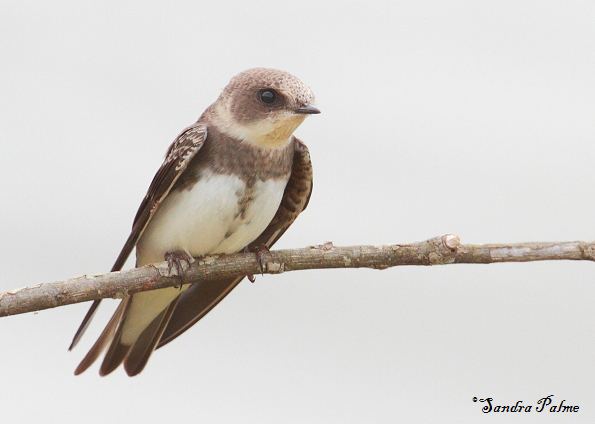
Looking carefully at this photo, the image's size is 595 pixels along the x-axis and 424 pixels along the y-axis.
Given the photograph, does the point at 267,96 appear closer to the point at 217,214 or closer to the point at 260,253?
the point at 217,214

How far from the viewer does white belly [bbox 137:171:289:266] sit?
135 inches

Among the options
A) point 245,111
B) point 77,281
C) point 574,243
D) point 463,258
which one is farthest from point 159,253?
point 574,243

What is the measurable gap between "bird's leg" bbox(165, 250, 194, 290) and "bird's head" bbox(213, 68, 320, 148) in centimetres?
42

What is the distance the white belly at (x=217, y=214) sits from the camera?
3422 mm

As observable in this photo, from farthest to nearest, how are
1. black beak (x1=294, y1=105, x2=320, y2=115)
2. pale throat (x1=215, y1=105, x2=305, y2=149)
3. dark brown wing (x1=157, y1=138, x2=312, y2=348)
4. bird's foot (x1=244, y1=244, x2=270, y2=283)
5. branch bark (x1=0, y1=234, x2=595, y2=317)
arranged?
dark brown wing (x1=157, y1=138, x2=312, y2=348) < pale throat (x1=215, y1=105, x2=305, y2=149) < black beak (x1=294, y1=105, x2=320, y2=115) < bird's foot (x1=244, y1=244, x2=270, y2=283) < branch bark (x1=0, y1=234, x2=595, y2=317)

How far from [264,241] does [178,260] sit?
468 mm

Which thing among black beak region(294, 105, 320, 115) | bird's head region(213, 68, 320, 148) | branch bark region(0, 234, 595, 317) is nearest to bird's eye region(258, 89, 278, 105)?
bird's head region(213, 68, 320, 148)

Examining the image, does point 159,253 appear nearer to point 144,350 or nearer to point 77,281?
point 144,350

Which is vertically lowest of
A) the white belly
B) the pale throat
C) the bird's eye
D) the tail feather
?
the tail feather

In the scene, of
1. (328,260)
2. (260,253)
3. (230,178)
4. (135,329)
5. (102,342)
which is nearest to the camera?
(328,260)

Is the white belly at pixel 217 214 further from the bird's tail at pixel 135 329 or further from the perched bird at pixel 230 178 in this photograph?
the bird's tail at pixel 135 329

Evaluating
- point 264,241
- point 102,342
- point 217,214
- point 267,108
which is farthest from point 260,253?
point 102,342

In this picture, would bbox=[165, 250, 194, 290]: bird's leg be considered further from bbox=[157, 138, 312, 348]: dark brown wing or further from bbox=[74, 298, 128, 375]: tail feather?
bbox=[74, 298, 128, 375]: tail feather

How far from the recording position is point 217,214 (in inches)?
134
